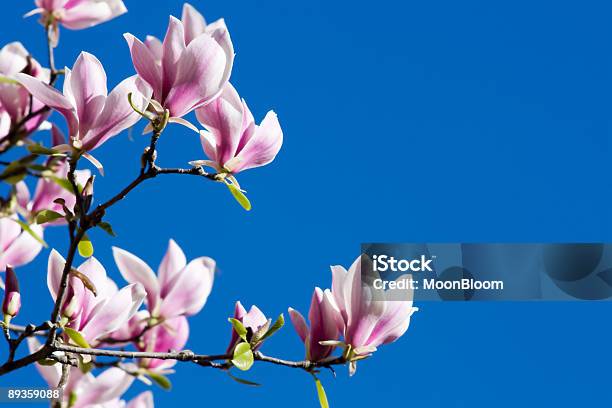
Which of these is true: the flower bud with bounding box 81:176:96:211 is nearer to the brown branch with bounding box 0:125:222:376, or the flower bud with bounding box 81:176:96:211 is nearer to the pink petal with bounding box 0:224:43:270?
the brown branch with bounding box 0:125:222:376

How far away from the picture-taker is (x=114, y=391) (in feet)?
2.11

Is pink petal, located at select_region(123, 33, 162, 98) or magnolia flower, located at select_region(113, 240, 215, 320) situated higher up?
pink petal, located at select_region(123, 33, 162, 98)

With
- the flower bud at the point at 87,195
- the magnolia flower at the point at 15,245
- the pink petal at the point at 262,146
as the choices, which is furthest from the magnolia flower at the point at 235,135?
the magnolia flower at the point at 15,245

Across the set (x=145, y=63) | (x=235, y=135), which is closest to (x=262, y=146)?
(x=235, y=135)

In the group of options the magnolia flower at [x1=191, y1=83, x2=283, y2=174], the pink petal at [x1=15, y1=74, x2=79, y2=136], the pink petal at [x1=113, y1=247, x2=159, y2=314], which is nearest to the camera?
the pink petal at [x1=15, y1=74, x2=79, y2=136]

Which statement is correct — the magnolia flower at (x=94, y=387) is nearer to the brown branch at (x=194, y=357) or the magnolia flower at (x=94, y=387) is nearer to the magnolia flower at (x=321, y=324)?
the brown branch at (x=194, y=357)

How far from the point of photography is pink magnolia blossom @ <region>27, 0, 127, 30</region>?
0.72 metres

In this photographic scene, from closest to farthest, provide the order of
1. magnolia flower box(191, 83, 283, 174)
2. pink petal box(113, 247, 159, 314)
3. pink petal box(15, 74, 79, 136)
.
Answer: pink petal box(15, 74, 79, 136), magnolia flower box(191, 83, 283, 174), pink petal box(113, 247, 159, 314)

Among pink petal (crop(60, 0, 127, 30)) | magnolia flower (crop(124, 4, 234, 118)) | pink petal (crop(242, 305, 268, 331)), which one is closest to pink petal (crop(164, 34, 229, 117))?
magnolia flower (crop(124, 4, 234, 118))

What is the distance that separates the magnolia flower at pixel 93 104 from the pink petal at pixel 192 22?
70mm

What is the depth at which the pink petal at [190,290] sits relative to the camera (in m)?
0.83

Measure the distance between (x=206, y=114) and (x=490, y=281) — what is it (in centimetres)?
45

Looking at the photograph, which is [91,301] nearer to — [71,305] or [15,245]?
[71,305]

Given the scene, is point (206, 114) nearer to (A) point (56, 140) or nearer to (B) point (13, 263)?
(A) point (56, 140)
